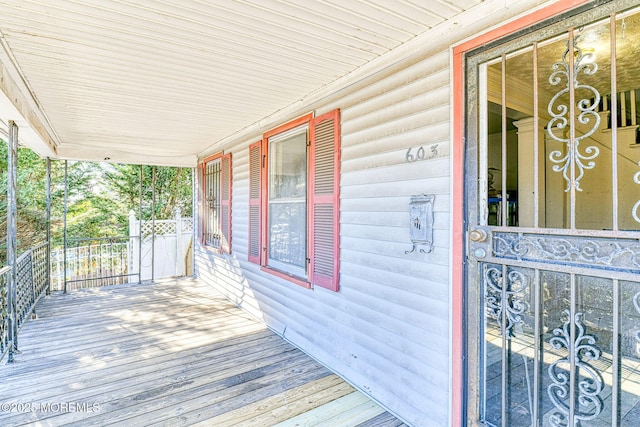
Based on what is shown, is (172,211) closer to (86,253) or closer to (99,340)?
(86,253)

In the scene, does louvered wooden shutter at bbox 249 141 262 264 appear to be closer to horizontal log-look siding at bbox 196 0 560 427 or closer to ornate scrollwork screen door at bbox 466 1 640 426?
horizontal log-look siding at bbox 196 0 560 427

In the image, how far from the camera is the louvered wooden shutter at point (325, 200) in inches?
117

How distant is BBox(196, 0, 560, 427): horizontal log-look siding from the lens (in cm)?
206

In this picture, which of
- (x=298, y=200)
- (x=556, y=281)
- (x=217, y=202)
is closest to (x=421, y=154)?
(x=556, y=281)

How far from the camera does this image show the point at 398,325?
93.0 inches

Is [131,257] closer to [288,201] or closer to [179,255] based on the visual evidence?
[179,255]

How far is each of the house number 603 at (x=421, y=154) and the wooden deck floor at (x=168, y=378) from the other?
1.78 metres

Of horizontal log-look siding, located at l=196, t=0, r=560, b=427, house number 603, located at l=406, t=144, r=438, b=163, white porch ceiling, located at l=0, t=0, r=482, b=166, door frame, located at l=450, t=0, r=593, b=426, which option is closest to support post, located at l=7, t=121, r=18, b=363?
white porch ceiling, located at l=0, t=0, r=482, b=166

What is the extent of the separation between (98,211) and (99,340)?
28.7 ft

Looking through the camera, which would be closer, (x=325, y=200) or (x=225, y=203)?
(x=325, y=200)

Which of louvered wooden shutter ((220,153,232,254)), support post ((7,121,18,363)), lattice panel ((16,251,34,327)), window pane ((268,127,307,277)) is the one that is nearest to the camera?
support post ((7,121,18,363))

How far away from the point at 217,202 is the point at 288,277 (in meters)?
2.76

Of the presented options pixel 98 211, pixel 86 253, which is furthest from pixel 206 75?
pixel 98 211

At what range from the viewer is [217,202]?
19.2 feet
